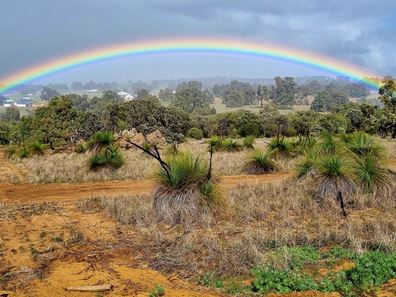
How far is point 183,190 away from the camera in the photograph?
1107 centimetres

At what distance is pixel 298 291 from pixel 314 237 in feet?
9.08

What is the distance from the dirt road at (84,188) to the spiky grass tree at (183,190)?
2554 mm

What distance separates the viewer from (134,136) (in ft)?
112

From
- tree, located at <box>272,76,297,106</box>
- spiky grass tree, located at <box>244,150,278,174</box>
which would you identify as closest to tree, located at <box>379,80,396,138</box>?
spiky grass tree, located at <box>244,150,278,174</box>

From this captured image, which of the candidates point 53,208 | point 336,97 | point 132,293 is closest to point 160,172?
point 53,208

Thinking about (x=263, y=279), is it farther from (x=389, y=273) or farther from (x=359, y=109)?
(x=359, y=109)

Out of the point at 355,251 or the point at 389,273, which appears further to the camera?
the point at 355,251

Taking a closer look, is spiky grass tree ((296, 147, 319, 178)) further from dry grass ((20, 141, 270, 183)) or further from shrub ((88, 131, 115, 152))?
shrub ((88, 131, 115, 152))

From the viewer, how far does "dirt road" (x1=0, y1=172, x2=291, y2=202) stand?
13.8 meters

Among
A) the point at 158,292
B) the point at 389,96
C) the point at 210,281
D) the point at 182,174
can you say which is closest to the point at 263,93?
the point at 389,96

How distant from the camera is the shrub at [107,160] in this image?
61.9ft

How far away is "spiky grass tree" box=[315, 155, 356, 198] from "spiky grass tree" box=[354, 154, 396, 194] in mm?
294

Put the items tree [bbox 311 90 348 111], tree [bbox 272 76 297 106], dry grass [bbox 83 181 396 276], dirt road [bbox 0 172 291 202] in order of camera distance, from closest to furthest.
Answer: dry grass [bbox 83 181 396 276] → dirt road [bbox 0 172 291 202] → tree [bbox 311 90 348 111] → tree [bbox 272 76 297 106]

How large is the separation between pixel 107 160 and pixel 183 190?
8752 mm
